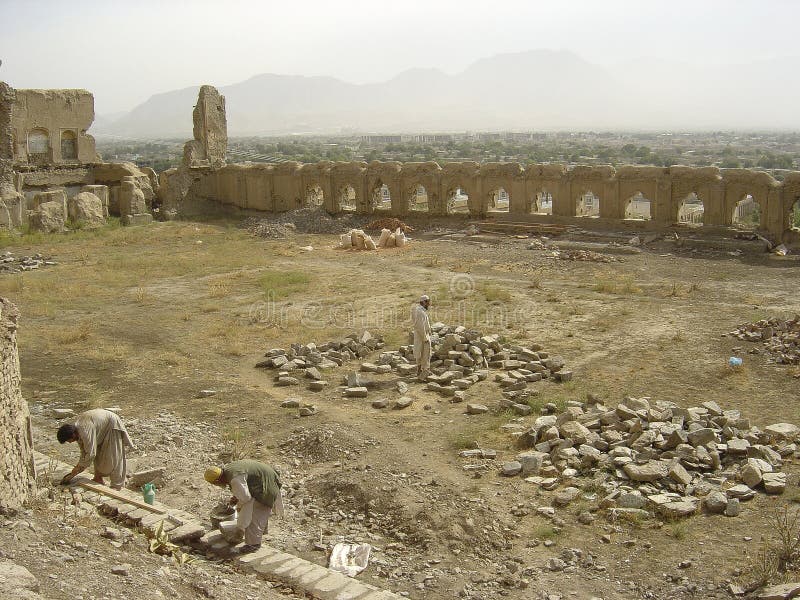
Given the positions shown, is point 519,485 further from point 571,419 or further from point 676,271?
point 676,271

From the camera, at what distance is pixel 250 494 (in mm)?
7371

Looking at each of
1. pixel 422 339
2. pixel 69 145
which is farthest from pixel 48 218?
pixel 422 339

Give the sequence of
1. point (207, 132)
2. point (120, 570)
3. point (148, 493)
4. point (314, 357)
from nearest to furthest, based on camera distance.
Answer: point (120, 570) < point (148, 493) < point (314, 357) < point (207, 132)

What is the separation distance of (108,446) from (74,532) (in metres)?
1.95

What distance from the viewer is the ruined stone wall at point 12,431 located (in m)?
7.06

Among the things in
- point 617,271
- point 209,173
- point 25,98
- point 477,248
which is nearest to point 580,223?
point 477,248

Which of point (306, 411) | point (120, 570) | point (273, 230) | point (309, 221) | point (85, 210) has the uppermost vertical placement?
point (85, 210)

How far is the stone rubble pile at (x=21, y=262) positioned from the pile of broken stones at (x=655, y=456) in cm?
1634

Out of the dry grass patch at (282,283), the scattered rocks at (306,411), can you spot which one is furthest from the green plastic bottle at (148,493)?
the dry grass patch at (282,283)

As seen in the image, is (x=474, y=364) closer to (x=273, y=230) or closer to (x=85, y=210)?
(x=273, y=230)

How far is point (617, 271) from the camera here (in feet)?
65.9

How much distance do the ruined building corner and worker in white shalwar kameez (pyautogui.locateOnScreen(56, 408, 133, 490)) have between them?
Answer: 26.4m

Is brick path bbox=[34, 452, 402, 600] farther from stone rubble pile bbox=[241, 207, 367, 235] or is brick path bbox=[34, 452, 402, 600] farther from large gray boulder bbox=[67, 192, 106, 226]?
large gray boulder bbox=[67, 192, 106, 226]

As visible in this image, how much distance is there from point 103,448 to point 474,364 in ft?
19.6
